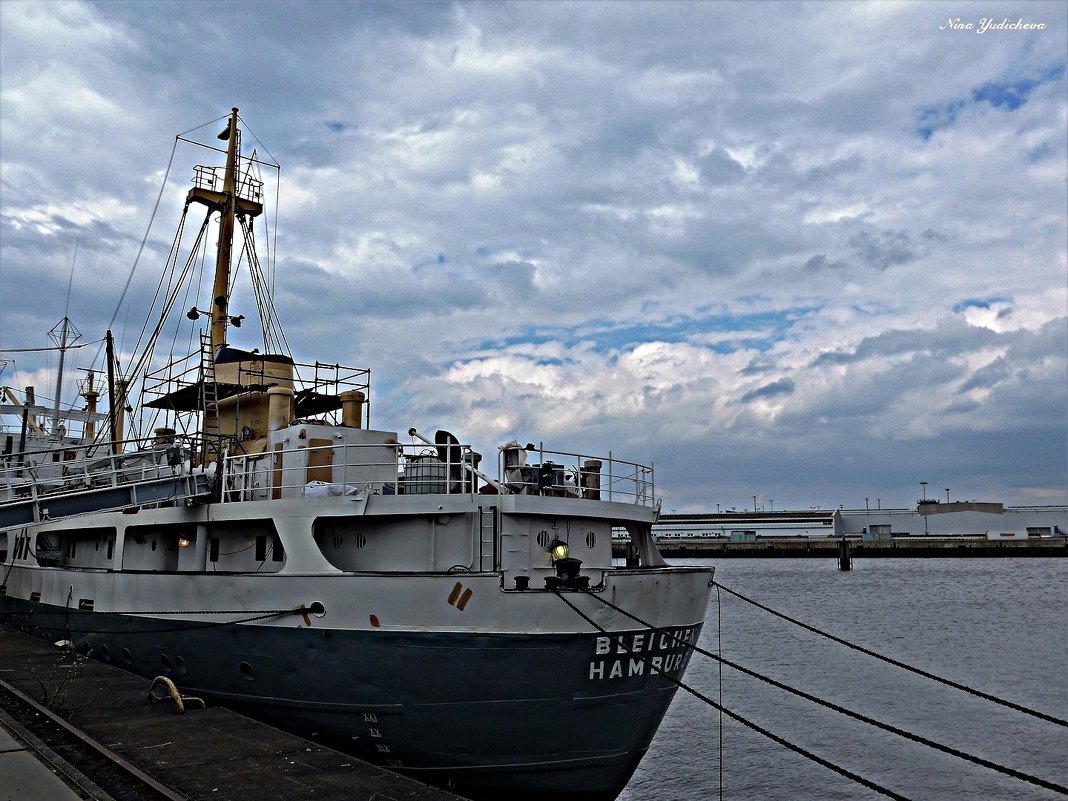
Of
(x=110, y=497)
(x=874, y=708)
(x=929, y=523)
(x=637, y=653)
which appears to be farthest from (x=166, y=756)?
(x=929, y=523)

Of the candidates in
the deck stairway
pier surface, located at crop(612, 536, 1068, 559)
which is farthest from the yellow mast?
pier surface, located at crop(612, 536, 1068, 559)

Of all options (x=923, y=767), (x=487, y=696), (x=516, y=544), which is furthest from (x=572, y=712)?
(x=923, y=767)

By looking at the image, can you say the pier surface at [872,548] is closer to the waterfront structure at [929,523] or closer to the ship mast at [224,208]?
the waterfront structure at [929,523]

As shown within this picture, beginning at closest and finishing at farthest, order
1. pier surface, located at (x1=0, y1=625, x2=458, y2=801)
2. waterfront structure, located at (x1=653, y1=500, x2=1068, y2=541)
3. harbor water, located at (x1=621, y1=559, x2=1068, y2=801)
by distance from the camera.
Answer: pier surface, located at (x1=0, y1=625, x2=458, y2=801) → harbor water, located at (x1=621, y1=559, x2=1068, y2=801) → waterfront structure, located at (x1=653, y1=500, x2=1068, y2=541)

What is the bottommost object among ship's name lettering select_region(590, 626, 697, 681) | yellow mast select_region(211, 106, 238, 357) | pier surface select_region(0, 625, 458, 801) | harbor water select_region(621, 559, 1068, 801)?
harbor water select_region(621, 559, 1068, 801)

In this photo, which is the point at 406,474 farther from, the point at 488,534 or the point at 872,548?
the point at 872,548

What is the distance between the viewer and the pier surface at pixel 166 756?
30.3ft

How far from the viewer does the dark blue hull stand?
35.6ft

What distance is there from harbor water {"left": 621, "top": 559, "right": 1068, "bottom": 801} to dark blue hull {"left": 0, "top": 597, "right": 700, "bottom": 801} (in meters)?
3.37

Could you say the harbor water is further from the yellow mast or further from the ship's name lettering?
the yellow mast

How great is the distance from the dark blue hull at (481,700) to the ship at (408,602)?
0.10 ft

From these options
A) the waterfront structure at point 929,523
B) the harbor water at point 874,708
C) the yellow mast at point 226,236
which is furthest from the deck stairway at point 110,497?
the waterfront structure at point 929,523

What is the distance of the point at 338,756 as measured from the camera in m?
10.8

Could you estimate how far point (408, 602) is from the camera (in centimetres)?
1105
